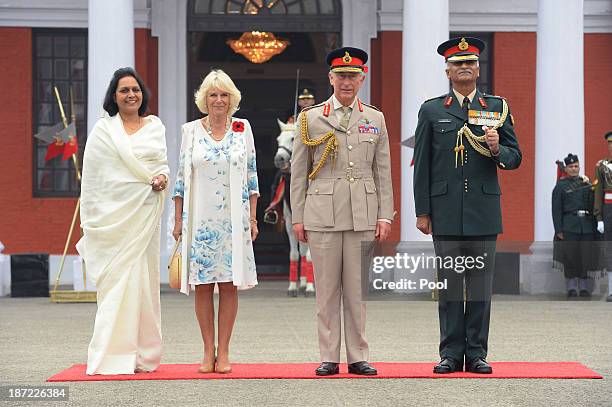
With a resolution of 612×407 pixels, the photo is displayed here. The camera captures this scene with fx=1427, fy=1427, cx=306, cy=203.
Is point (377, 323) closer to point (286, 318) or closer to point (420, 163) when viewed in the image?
point (286, 318)

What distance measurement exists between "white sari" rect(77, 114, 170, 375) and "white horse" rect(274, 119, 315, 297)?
6795 mm

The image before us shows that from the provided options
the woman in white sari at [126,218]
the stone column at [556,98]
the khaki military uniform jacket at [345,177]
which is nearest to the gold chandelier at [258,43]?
the stone column at [556,98]

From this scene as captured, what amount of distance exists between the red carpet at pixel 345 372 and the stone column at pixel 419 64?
26.6 ft

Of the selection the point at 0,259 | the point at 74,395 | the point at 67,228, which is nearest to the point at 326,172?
the point at 74,395

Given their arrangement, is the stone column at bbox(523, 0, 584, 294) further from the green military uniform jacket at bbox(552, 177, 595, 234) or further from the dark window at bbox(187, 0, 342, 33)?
the dark window at bbox(187, 0, 342, 33)

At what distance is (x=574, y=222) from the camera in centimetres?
1766

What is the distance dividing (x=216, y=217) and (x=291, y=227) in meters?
7.71

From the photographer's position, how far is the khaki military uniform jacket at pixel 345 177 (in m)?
9.14

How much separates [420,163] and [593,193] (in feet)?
29.5

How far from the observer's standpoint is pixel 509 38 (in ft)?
68.8

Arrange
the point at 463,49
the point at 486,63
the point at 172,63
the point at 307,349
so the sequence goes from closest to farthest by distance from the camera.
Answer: the point at 463,49 < the point at 307,349 < the point at 172,63 < the point at 486,63

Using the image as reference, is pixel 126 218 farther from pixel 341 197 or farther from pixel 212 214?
pixel 341 197

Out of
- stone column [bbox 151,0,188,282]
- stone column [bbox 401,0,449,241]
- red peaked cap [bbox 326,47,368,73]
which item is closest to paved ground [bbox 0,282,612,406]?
red peaked cap [bbox 326,47,368,73]

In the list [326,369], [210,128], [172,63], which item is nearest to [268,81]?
[172,63]
